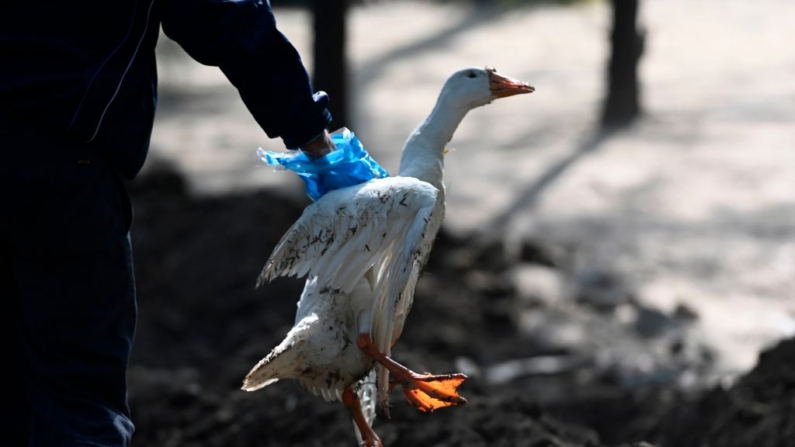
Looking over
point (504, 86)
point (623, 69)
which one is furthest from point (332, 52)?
point (504, 86)

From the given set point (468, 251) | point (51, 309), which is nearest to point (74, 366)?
point (51, 309)

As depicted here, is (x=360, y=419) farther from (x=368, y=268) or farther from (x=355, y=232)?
(x=355, y=232)

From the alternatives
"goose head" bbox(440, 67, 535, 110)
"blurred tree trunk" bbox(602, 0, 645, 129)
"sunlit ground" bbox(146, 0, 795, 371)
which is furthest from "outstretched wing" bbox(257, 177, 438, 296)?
"blurred tree trunk" bbox(602, 0, 645, 129)

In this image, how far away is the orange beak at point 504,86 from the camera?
3.59m

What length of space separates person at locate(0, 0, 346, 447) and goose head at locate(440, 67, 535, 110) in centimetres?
59

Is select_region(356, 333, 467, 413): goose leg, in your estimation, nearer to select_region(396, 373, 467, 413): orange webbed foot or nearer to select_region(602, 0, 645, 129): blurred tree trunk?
select_region(396, 373, 467, 413): orange webbed foot

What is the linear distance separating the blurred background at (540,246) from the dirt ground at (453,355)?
0.01 meters

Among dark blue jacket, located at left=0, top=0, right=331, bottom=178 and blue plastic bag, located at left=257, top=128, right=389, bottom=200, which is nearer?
dark blue jacket, located at left=0, top=0, right=331, bottom=178

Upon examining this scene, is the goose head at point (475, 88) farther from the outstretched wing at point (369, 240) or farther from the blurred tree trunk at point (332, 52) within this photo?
the blurred tree trunk at point (332, 52)

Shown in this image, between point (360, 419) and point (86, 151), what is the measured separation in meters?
1.18

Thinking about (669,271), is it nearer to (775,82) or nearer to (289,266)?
(289,266)

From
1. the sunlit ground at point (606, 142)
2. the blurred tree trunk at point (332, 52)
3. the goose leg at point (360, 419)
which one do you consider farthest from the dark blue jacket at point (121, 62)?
the blurred tree trunk at point (332, 52)

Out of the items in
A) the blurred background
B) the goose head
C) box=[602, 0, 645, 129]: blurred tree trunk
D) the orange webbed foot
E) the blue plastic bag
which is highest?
the goose head

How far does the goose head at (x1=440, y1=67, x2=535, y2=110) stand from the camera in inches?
141
